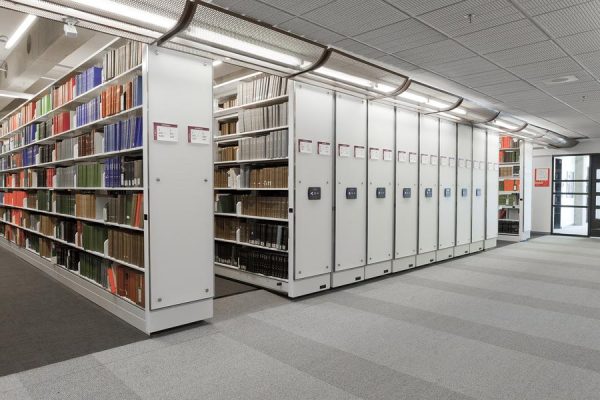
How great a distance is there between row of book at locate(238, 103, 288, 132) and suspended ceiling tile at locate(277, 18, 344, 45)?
98 cm

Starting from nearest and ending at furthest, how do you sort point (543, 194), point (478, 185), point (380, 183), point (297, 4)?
1. point (297, 4)
2. point (380, 183)
3. point (478, 185)
4. point (543, 194)

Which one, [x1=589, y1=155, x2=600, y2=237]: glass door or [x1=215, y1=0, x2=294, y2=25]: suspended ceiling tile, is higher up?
[x1=215, y1=0, x2=294, y2=25]: suspended ceiling tile

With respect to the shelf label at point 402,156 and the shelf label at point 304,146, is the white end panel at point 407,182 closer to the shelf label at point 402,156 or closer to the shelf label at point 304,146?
the shelf label at point 402,156

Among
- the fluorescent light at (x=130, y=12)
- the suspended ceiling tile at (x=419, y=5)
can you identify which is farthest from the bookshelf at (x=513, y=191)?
the fluorescent light at (x=130, y=12)

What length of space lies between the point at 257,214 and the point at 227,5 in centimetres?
261

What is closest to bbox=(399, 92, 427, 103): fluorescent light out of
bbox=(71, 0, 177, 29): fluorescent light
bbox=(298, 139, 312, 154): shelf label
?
bbox=(298, 139, 312, 154): shelf label

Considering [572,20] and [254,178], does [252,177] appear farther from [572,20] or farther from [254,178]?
[572,20]

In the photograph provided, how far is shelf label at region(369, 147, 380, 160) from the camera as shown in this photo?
18.4 feet

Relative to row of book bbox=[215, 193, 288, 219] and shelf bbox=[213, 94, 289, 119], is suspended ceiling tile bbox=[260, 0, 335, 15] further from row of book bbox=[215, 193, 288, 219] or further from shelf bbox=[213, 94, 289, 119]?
row of book bbox=[215, 193, 288, 219]

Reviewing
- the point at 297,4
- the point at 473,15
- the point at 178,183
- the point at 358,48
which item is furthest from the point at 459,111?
the point at 178,183

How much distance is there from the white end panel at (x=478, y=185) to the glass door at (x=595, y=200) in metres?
5.07

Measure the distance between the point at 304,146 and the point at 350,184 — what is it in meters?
0.96

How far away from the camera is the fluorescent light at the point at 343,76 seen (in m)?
4.11

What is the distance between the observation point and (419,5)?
3.21m
